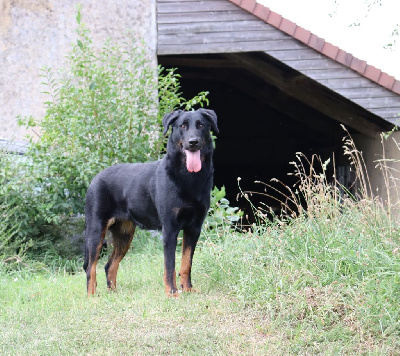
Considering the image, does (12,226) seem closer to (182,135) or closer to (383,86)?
(182,135)

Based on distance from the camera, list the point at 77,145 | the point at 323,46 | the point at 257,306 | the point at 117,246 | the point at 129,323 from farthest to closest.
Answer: the point at 323,46 → the point at 77,145 → the point at 117,246 → the point at 257,306 → the point at 129,323

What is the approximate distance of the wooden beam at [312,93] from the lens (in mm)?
10883

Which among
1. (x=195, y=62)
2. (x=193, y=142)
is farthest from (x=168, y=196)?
(x=195, y=62)

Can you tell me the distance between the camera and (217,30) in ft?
31.5

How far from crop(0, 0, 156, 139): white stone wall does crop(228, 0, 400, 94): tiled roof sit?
2.10m

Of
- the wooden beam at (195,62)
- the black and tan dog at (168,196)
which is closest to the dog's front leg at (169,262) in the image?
the black and tan dog at (168,196)

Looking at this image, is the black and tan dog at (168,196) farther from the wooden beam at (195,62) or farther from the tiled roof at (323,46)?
the wooden beam at (195,62)

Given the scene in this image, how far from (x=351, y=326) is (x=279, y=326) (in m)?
0.54

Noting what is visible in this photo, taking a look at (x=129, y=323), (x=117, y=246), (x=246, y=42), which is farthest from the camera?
(x=246, y=42)

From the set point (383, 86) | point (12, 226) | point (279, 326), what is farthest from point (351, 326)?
point (383, 86)

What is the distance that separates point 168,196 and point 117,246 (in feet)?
3.50

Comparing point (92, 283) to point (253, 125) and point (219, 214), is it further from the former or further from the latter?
point (253, 125)

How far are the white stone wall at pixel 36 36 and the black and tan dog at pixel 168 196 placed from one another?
487 cm

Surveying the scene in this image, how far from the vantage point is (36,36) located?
1012cm
